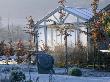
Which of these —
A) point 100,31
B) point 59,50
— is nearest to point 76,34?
point 59,50

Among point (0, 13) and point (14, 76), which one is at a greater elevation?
point (0, 13)

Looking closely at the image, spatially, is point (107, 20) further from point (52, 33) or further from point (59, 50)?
point (52, 33)

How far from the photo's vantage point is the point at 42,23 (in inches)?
1325

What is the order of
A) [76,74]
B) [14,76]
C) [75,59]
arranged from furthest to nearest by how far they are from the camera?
[75,59] → [76,74] → [14,76]

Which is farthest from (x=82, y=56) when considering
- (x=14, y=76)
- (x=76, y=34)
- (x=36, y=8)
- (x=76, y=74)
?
(x=36, y=8)

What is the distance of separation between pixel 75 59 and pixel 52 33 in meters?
8.82

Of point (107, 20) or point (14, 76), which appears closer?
point (14, 76)

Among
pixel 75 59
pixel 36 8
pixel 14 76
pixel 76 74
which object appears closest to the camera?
pixel 14 76

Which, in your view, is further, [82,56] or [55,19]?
[55,19]

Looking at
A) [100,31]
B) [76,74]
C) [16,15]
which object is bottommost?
[76,74]

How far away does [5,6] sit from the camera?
53312mm

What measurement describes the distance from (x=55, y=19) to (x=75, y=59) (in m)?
7.68

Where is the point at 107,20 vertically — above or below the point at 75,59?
above

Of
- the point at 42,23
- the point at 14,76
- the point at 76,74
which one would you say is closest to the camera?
the point at 14,76
